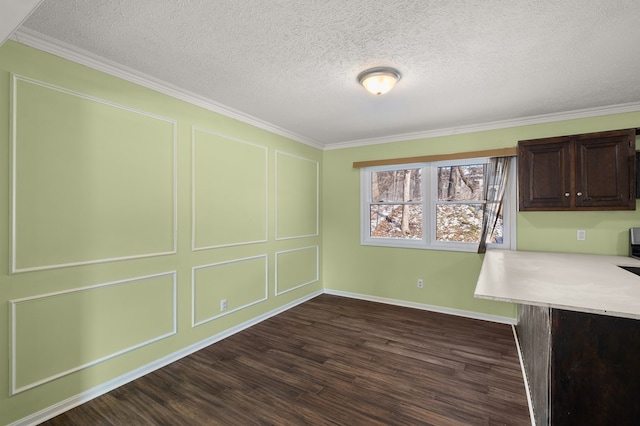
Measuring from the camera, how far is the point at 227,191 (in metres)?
3.24

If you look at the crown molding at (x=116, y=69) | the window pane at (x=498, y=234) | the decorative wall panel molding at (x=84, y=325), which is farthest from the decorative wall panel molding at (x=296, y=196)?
the window pane at (x=498, y=234)

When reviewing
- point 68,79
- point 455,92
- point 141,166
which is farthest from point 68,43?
point 455,92

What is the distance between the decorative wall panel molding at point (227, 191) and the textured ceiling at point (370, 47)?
0.52 m

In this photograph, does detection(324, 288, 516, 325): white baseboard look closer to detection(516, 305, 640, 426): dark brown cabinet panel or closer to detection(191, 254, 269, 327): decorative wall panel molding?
detection(191, 254, 269, 327): decorative wall panel molding

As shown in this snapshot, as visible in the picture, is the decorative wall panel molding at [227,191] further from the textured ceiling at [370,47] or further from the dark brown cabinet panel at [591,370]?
the dark brown cabinet panel at [591,370]

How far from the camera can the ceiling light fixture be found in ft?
7.55

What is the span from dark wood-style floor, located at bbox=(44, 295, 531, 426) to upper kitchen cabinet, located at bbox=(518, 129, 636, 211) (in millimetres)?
1580

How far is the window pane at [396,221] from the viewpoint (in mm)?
4258

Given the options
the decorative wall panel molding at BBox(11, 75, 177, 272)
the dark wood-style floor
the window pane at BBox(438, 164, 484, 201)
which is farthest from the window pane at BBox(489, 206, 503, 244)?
the decorative wall panel molding at BBox(11, 75, 177, 272)

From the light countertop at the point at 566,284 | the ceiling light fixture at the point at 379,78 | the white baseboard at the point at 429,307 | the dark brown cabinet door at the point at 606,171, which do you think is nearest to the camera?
the light countertop at the point at 566,284

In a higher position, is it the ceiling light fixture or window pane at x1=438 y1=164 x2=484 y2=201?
the ceiling light fixture

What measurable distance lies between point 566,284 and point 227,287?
2974 millimetres

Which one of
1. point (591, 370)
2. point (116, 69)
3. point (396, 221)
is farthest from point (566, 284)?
point (116, 69)

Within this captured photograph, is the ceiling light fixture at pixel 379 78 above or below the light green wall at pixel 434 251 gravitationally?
above
